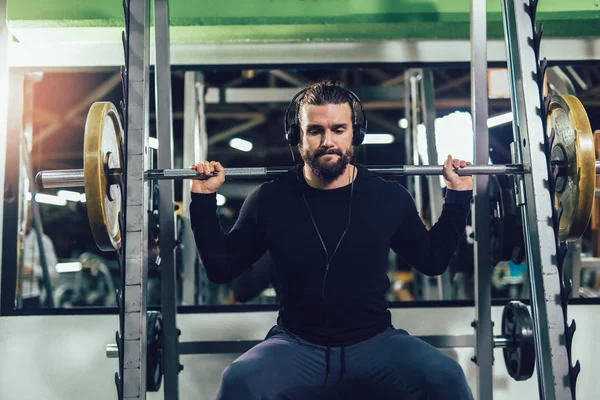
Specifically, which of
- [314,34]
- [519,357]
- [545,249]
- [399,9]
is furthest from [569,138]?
[314,34]

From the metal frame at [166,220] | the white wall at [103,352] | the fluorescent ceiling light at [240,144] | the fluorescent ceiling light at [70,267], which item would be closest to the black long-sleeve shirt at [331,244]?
the metal frame at [166,220]

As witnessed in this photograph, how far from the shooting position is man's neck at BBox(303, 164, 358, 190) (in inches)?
64.8

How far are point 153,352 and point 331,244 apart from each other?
0.72m

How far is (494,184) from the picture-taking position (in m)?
1.95

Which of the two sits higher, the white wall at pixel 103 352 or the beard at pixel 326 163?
the beard at pixel 326 163

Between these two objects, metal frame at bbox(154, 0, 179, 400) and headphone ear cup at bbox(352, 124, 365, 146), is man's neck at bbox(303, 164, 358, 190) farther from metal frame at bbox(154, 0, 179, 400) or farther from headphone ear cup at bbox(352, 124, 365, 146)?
metal frame at bbox(154, 0, 179, 400)

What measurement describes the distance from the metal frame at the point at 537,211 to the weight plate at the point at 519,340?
0.38 m

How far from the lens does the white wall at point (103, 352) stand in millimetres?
2230

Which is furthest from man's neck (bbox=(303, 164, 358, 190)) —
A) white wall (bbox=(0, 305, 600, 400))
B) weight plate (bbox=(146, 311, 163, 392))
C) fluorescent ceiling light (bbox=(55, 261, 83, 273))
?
fluorescent ceiling light (bbox=(55, 261, 83, 273))

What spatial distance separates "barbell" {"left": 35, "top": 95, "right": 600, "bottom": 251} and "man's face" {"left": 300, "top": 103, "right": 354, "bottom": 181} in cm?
9

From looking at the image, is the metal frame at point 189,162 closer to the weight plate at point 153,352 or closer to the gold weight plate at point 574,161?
the weight plate at point 153,352

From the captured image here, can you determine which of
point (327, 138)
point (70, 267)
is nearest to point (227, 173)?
point (327, 138)

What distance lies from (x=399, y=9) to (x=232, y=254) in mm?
1213

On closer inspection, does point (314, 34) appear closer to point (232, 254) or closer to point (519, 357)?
point (232, 254)
